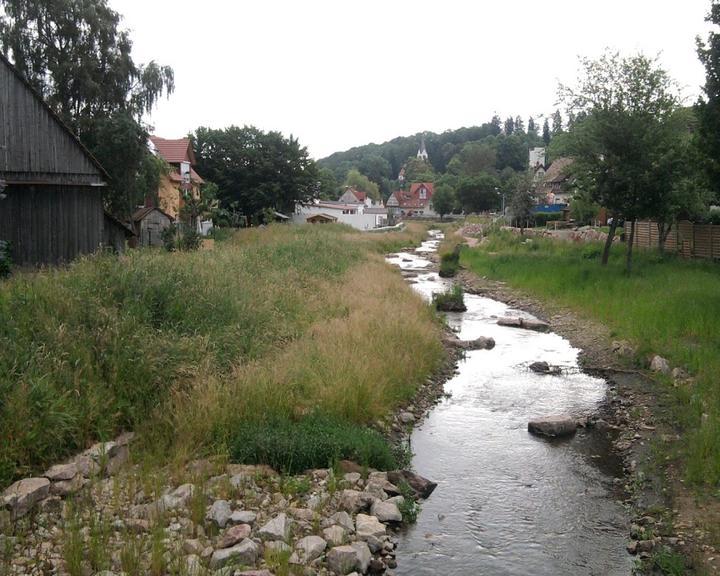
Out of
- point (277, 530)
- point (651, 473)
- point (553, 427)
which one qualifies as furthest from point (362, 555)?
point (553, 427)

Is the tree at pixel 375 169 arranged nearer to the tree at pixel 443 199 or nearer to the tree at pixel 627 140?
the tree at pixel 443 199

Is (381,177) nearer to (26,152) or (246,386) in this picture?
(26,152)

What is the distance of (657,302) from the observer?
1833 centimetres

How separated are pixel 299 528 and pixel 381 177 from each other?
15301cm

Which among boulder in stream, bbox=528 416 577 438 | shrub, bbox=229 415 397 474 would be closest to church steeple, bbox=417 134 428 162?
boulder in stream, bbox=528 416 577 438

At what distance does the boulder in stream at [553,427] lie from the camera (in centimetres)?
1102

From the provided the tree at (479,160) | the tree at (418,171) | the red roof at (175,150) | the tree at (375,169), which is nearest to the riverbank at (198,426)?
the red roof at (175,150)

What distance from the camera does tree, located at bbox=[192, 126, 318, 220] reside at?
55531mm

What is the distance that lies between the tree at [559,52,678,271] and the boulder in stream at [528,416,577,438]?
14538 mm

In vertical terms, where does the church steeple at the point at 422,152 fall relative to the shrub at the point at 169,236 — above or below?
above

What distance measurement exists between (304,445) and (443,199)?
95.9 meters

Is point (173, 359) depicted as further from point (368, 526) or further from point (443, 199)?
point (443, 199)

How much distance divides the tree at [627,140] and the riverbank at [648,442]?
3.71 meters

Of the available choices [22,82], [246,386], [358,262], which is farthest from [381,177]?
[246,386]
